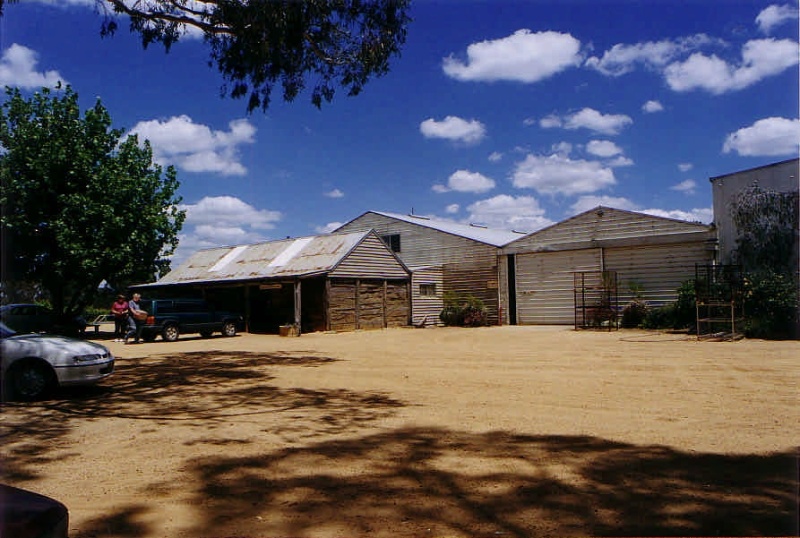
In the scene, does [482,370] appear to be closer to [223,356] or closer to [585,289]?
[223,356]

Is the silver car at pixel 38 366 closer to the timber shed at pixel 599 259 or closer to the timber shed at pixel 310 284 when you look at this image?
the timber shed at pixel 310 284

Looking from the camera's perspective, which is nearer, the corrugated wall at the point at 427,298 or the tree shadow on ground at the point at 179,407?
the tree shadow on ground at the point at 179,407

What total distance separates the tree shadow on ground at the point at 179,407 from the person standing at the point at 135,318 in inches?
366

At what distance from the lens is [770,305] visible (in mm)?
17922

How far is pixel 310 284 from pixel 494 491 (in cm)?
2328

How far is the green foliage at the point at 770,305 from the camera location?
17578 millimetres

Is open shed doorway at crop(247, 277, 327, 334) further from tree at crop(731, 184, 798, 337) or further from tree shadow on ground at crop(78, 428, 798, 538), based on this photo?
tree shadow on ground at crop(78, 428, 798, 538)

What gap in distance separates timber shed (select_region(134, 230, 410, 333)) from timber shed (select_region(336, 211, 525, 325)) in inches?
50.8

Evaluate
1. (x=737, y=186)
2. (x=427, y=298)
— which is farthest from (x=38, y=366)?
(x=427, y=298)

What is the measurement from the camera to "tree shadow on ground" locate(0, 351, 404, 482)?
6844 mm

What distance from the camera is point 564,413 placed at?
7.75 m

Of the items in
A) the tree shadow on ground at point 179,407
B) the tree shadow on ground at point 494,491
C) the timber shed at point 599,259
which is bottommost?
the tree shadow on ground at point 494,491

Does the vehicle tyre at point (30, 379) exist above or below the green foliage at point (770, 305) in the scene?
below

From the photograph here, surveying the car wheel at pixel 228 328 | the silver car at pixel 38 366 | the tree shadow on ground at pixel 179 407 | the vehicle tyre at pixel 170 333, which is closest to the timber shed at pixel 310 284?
the car wheel at pixel 228 328
